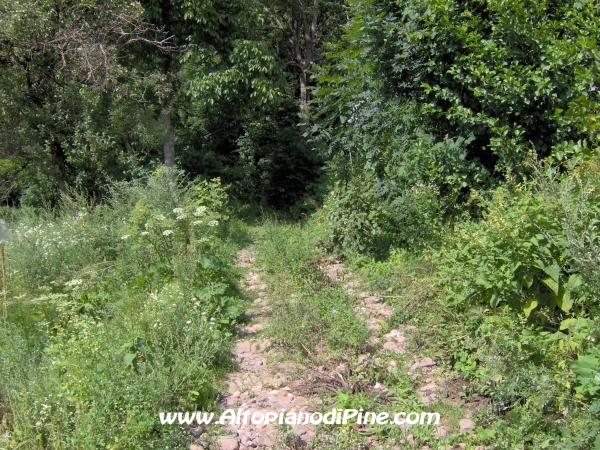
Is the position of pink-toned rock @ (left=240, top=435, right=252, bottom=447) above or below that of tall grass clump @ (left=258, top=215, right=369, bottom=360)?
below

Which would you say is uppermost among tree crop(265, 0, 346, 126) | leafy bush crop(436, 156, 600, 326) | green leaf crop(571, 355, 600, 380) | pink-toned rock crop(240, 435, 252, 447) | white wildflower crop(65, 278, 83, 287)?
tree crop(265, 0, 346, 126)

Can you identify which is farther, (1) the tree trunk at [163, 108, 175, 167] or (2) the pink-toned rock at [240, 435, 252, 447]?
(1) the tree trunk at [163, 108, 175, 167]

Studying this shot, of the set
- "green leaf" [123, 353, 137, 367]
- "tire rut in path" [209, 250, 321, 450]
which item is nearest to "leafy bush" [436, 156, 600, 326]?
"tire rut in path" [209, 250, 321, 450]

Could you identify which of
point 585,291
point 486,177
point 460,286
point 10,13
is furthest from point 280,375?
point 10,13

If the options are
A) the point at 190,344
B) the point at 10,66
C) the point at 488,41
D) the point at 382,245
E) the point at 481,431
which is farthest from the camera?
the point at 10,66

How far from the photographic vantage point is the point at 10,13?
8750 millimetres

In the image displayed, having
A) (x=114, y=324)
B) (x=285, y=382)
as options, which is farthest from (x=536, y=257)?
(x=114, y=324)

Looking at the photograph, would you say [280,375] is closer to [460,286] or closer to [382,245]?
[460,286]

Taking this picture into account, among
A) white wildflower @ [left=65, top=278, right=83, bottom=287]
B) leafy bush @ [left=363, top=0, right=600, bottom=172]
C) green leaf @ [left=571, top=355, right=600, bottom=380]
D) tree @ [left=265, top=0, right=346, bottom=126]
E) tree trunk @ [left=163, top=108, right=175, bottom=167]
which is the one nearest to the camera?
green leaf @ [left=571, top=355, right=600, bottom=380]

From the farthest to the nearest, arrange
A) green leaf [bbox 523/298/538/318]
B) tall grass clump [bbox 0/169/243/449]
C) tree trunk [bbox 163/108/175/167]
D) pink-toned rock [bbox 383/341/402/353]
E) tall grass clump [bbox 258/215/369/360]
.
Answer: tree trunk [bbox 163/108/175/167] < tall grass clump [bbox 258/215/369/360] < pink-toned rock [bbox 383/341/402/353] < green leaf [bbox 523/298/538/318] < tall grass clump [bbox 0/169/243/449]

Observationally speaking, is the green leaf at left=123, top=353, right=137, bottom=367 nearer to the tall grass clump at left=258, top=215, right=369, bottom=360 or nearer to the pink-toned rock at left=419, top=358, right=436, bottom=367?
the tall grass clump at left=258, top=215, right=369, bottom=360

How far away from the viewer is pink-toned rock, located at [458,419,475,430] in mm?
3865

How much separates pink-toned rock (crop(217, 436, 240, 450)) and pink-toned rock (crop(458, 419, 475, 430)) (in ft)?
5.33

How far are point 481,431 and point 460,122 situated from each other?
11.7ft
